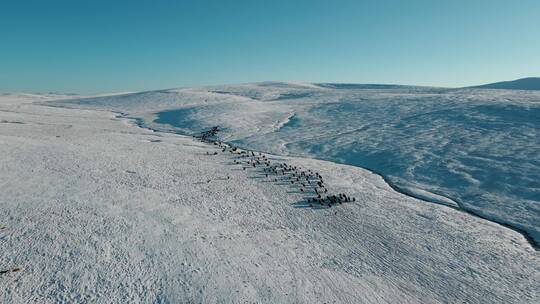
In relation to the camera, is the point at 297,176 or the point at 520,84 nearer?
the point at 297,176

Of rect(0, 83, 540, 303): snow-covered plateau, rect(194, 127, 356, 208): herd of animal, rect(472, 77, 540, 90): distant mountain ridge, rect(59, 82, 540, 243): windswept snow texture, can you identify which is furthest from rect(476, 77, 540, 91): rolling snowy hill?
rect(194, 127, 356, 208): herd of animal

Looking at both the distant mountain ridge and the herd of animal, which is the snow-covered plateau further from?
the distant mountain ridge

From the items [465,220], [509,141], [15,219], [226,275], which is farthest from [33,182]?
[509,141]

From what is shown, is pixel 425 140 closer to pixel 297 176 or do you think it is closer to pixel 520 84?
pixel 297 176

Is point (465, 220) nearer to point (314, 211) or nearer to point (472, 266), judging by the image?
point (472, 266)

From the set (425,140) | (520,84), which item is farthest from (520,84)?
(425,140)

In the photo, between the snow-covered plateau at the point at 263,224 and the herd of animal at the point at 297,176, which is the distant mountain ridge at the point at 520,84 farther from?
the herd of animal at the point at 297,176
